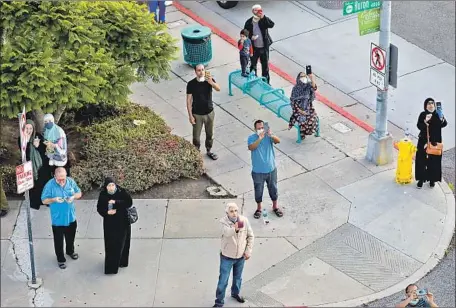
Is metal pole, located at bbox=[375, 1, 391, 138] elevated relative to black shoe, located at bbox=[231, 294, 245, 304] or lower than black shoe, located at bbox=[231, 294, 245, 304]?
elevated

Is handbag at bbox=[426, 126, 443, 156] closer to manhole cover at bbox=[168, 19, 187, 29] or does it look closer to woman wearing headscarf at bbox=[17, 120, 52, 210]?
woman wearing headscarf at bbox=[17, 120, 52, 210]

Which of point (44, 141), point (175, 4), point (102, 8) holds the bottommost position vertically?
point (175, 4)

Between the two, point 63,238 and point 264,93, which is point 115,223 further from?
point 264,93

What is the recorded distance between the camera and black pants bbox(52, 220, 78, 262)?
13227 millimetres

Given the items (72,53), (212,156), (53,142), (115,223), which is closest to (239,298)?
(115,223)

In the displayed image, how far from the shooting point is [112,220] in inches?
505

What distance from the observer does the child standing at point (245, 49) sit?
58.1ft

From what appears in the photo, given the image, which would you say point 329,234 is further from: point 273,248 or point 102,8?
point 102,8

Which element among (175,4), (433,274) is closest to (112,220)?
(433,274)

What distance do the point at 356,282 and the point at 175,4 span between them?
10.2 meters

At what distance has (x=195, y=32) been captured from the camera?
1897 cm

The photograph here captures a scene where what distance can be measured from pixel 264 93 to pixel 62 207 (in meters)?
5.45

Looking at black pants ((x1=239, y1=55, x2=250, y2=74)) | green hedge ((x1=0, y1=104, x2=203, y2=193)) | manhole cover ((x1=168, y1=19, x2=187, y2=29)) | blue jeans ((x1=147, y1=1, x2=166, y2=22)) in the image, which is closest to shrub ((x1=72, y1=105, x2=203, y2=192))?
green hedge ((x1=0, y1=104, x2=203, y2=193))

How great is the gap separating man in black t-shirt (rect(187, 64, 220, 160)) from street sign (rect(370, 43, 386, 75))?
2.35 metres
